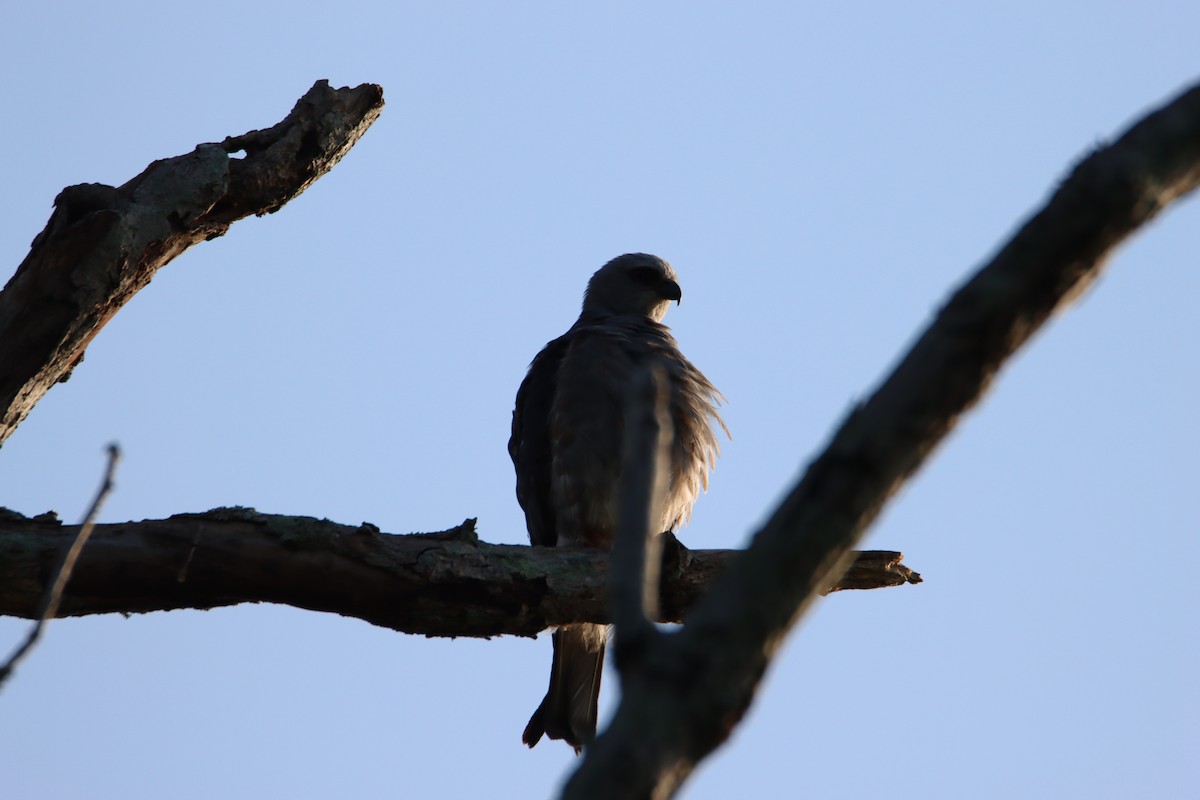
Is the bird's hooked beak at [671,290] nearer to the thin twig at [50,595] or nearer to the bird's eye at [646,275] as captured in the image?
the bird's eye at [646,275]

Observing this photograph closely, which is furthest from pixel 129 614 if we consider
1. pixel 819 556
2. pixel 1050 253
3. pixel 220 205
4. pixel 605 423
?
pixel 1050 253

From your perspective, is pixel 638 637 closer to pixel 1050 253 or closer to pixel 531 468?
pixel 1050 253

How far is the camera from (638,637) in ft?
6.13

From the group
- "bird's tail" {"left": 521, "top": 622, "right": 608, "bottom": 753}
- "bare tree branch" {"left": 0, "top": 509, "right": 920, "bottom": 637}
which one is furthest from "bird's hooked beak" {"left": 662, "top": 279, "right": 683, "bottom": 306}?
"bare tree branch" {"left": 0, "top": 509, "right": 920, "bottom": 637}

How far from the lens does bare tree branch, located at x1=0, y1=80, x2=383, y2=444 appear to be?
4.86 meters

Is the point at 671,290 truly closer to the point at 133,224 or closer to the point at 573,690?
the point at 573,690

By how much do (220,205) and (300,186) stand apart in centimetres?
37

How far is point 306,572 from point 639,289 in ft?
16.3

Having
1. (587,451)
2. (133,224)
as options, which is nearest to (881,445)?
(133,224)

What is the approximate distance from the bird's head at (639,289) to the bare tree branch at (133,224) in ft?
11.9

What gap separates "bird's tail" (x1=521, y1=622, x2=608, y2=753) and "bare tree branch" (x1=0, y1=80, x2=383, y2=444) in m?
2.60

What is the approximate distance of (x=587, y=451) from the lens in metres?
6.81

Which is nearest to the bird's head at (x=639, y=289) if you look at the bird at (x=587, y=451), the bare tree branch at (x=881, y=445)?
the bird at (x=587, y=451)

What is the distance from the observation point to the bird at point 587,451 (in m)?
6.39
